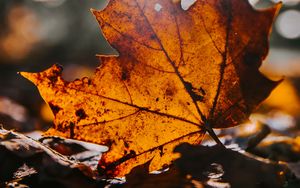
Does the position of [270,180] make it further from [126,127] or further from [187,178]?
[126,127]

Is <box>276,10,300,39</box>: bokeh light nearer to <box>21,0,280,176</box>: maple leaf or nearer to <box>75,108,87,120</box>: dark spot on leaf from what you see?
<box>21,0,280,176</box>: maple leaf

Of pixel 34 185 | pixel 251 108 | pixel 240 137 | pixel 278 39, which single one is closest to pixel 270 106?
pixel 240 137

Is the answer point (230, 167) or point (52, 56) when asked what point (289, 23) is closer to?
point (52, 56)

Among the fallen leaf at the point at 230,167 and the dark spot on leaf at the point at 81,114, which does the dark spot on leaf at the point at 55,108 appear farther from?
the fallen leaf at the point at 230,167

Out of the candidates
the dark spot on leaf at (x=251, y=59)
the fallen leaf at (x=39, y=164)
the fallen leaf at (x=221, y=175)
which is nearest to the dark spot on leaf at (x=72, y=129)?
the fallen leaf at (x=39, y=164)

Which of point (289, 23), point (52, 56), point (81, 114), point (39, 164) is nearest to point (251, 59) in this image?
point (81, 114)

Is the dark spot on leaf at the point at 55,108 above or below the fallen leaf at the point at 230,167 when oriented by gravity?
above
